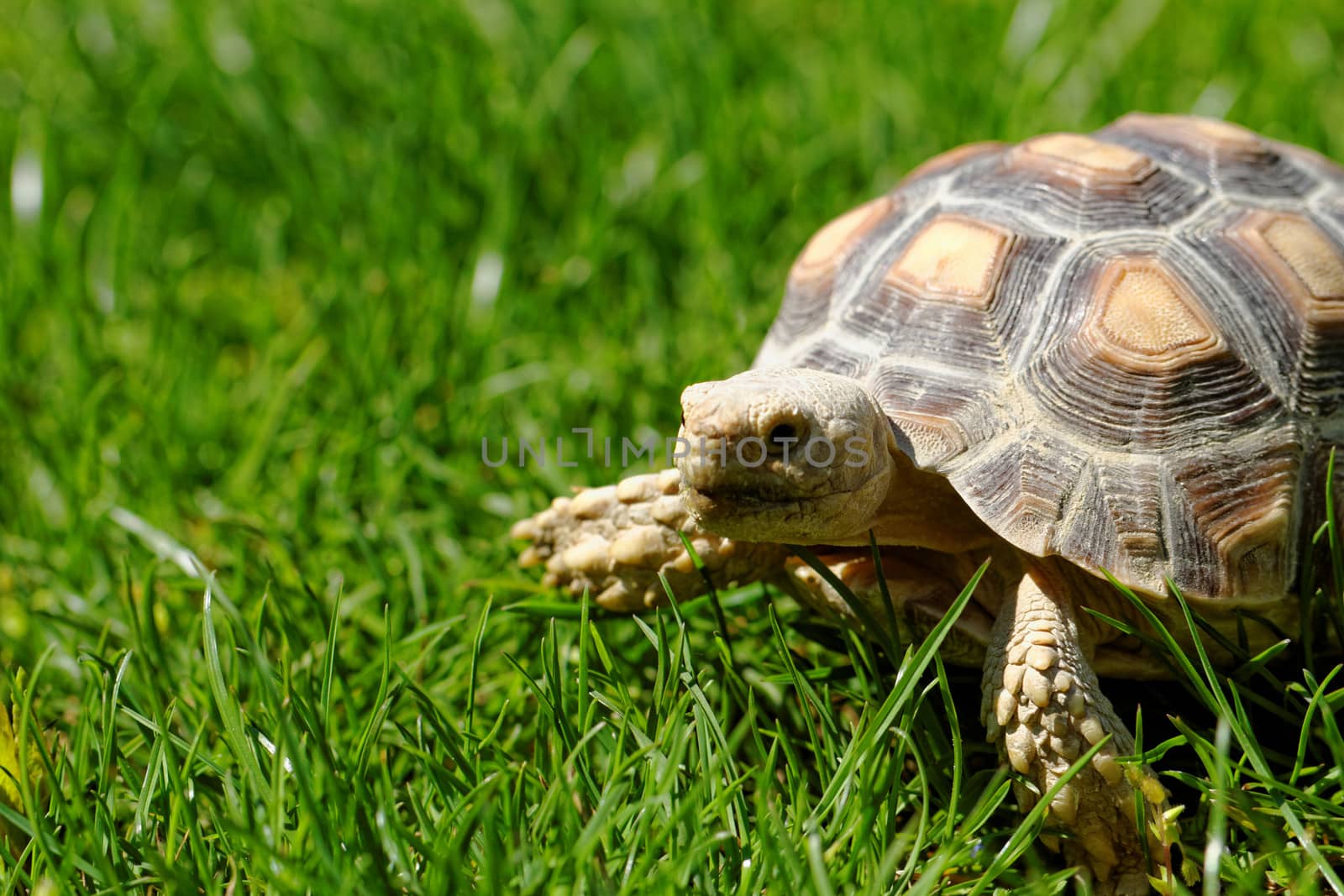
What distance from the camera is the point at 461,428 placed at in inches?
121

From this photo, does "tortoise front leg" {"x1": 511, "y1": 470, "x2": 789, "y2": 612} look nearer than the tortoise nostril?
No

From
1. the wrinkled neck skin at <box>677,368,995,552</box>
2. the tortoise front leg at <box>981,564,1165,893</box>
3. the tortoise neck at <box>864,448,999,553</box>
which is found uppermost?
the wrinkled neck skin at <box>677,368,995,552</box>

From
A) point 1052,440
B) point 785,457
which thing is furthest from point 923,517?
point 785,457

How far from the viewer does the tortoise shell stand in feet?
6.52

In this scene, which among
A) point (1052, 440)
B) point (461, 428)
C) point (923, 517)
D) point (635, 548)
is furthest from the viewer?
point (461, 428)

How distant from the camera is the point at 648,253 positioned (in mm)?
3648

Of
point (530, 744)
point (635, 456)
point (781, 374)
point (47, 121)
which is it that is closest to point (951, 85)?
point (635, 456)

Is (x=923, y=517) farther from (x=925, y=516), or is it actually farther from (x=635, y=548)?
(x=635, y=548)

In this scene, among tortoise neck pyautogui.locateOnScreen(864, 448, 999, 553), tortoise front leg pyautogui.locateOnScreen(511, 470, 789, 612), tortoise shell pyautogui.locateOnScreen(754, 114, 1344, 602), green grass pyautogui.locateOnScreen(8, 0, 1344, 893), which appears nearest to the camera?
green grass pyautogui.locateOnScreen(8, 0, 1344, 893)

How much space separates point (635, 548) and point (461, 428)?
969 mm

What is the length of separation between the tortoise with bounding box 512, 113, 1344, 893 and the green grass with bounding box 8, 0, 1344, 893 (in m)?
0.13

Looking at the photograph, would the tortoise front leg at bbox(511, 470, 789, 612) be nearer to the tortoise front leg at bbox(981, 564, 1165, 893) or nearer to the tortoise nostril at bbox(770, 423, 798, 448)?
the tortoise nostril at bbox(770, 423, 798, 448)

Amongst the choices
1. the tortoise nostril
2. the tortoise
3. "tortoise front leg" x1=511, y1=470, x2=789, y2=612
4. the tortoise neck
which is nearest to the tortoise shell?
the tortoise

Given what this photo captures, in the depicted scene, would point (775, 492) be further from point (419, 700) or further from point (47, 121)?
point (47, 121)
